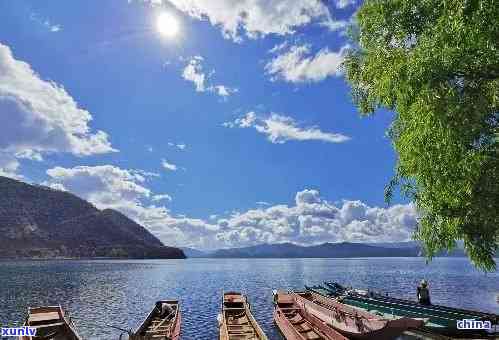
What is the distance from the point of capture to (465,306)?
180 ft

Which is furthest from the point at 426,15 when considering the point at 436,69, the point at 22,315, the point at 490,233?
the point at 22,315

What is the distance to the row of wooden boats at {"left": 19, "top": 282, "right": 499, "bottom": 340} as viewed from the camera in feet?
74.7

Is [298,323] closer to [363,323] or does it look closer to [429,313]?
[363,323]

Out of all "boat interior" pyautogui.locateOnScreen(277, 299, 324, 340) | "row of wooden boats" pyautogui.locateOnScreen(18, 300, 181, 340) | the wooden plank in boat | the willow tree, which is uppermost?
the willow tree

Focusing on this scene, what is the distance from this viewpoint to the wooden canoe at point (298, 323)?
2589cm

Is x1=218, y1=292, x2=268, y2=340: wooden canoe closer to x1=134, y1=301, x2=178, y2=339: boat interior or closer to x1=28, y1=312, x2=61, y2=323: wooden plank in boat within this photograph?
x1=134, y1=301, x2=178, y2=339: boat interior

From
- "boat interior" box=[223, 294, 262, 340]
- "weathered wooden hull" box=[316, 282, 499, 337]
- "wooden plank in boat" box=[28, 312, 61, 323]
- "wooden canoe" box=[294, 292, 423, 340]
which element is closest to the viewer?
"wooden canoe" box=[294, 292, 423, 340]

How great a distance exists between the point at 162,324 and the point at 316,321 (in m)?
11.7

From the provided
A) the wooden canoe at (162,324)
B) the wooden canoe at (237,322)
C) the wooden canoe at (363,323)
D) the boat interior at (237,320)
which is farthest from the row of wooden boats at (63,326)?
the wooden canoe at (363,323)

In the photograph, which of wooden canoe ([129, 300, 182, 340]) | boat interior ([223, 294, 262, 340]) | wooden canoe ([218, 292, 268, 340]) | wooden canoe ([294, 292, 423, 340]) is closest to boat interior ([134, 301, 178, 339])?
wooden canoe ([129, 300, 182, 340])

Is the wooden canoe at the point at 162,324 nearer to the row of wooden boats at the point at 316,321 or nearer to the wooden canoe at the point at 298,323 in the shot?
the row of wooden boats at the point at 316,321

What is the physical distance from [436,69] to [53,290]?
265ft

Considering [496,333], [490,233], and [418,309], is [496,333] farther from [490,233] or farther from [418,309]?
[490,233]

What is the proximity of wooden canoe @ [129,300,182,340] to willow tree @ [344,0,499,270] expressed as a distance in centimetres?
1595
